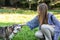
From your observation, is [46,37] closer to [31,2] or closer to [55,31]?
[55,31]

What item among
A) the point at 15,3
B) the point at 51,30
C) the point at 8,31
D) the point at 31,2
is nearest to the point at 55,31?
the point at 51,30

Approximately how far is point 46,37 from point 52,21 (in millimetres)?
408

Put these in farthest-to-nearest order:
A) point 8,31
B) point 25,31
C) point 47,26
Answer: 1. point 25,31
2. point 8,31
3. point 47,26

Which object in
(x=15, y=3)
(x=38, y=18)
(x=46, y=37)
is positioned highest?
(x=38, y=18)

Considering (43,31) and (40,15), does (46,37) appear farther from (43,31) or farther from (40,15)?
(40,15)

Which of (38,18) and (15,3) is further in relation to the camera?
(15,3)

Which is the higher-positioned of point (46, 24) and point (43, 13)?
point (43, 13)

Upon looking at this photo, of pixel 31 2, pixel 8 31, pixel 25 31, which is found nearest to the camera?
pixel 8 31

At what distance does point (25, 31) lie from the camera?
7543 millimetres

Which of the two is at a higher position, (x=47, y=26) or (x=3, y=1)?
(x=47, y=26)

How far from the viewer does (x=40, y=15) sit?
6.01 meters

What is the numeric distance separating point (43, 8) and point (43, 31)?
53 cm

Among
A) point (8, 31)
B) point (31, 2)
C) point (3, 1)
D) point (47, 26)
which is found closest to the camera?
point (47, 26)

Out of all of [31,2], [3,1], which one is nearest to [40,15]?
[31,2]
